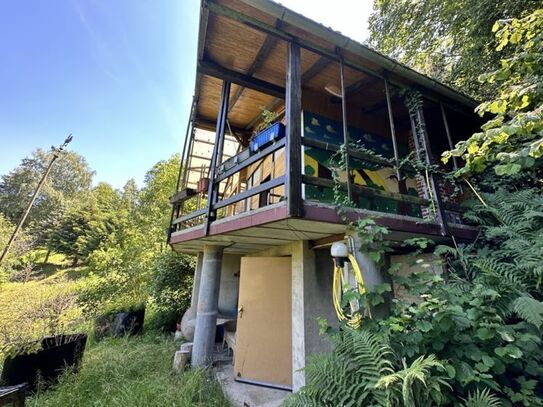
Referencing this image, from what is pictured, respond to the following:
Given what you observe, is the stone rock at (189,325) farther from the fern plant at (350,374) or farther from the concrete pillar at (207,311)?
the fern plant at (350,374)

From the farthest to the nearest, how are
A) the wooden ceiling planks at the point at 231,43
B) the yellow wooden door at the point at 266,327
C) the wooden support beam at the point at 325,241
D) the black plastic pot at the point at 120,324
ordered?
the black plastic pot at the point at 120,324
the yellow wooden door at the point at 266,327
the wooden ceiling planks at the point at 231,43
the wooden support beam at the point at 325,241

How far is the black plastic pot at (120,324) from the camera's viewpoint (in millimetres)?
6254

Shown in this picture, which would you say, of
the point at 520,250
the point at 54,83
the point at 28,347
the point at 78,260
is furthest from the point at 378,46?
the point at 78,260

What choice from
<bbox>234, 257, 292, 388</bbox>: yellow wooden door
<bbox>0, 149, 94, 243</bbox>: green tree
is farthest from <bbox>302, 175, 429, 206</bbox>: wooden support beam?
<bbox>0, 149, 94, 243</bbox>: green tree

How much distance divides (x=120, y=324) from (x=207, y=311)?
3.58 meters

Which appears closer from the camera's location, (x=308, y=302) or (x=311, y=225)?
(x=311, y=225)

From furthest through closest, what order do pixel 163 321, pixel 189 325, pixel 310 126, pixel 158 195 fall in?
pixel 158 195 → pixel 163 321 → pixel 189 325 → pixel 310 126

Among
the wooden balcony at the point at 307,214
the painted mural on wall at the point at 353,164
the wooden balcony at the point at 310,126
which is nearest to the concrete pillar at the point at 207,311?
the wooden balcony at the point at 310,126

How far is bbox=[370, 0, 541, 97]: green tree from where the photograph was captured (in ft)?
15.8

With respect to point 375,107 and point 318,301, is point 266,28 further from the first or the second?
point 318,301

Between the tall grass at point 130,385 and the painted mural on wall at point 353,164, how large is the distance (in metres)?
3.27

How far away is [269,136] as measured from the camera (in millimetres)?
2875

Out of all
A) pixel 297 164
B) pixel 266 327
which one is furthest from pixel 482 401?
pixel 266 327

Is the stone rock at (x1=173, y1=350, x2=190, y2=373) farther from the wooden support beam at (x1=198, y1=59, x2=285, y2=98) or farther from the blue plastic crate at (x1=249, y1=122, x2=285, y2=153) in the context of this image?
the wooden support beam at (x1=198, y1=59, x2=285, y2=98)
